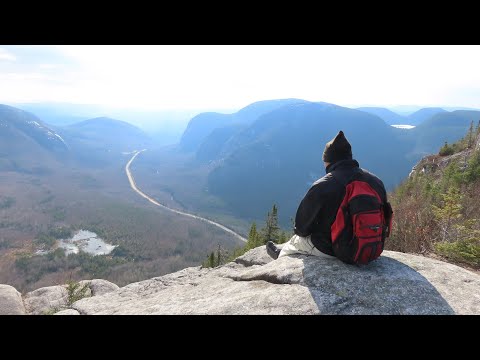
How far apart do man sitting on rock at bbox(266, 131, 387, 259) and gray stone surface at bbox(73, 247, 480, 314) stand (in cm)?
43

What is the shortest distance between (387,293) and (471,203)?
1024 cm

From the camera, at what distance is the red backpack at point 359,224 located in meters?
5.68

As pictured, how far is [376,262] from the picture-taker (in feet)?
21.7

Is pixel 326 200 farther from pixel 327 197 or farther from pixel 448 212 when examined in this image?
pixel 448 212

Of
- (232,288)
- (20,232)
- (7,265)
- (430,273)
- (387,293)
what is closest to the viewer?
(387,293)

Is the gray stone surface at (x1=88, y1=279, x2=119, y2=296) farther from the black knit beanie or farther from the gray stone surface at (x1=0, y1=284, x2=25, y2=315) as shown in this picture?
the black knit beanie

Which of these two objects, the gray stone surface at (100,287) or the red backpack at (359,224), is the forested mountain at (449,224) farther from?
the gray stone surface at (100,287)

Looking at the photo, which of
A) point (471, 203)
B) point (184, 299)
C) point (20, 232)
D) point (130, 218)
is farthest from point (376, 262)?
point (20, 232)

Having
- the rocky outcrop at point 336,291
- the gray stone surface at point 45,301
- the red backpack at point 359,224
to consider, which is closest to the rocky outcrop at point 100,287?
the gray stone surface at point 45,301

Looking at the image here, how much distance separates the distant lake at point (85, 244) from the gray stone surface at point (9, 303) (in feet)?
401

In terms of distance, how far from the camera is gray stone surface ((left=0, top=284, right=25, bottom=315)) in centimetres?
986

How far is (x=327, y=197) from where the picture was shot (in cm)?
609
